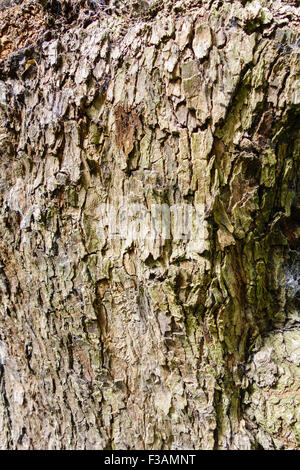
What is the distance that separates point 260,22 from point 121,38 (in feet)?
1.53

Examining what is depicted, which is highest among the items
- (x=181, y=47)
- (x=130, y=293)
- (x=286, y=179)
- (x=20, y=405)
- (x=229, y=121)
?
(x=181, y=47)

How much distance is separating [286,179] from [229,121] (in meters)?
0.29

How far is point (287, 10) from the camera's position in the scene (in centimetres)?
100

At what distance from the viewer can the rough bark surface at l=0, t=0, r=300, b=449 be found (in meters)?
1.04

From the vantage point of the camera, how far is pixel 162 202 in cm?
112

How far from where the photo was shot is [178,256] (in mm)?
1111

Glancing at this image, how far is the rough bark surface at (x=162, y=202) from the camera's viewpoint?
3.40 feet

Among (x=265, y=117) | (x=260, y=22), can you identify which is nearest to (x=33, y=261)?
(x=265, y=117)

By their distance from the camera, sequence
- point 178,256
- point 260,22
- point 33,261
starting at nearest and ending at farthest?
point 260,22
point 178,256
point 33,261

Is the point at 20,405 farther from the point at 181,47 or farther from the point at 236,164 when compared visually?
the point at 181,47

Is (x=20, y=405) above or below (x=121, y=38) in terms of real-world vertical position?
below

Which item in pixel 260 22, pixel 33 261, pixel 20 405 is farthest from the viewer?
pixel 20 405

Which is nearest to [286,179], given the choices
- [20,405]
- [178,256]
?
[178,256]

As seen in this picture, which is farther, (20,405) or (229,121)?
(20,405)
